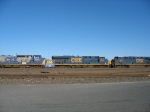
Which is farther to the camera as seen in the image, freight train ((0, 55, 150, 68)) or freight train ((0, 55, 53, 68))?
freight train ((0, 55, 150, 68))

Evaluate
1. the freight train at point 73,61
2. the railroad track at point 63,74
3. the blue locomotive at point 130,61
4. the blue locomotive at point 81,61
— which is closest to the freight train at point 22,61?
the freight train at point 73,61

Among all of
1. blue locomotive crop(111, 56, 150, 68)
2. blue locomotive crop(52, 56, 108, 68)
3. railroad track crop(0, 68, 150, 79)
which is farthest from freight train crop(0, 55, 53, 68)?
blue locomotive crop(111, 56, 150, 68)

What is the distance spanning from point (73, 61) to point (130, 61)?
1927 cm

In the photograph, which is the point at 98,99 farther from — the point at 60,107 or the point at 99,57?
the point at 99,57

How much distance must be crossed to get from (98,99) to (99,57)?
1974 inches

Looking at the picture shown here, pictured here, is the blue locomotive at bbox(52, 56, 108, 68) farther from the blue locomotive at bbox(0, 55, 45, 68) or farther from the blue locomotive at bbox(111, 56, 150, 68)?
the blue locomotive at bbox(0, 55, 45, 68)

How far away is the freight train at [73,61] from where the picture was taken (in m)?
51.1

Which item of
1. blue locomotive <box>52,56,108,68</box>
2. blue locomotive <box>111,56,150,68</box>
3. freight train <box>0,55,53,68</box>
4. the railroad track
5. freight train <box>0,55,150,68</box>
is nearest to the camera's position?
the railroad track

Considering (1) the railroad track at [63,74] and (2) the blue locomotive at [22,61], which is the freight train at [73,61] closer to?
(2) the blue locomotive at [22,61]

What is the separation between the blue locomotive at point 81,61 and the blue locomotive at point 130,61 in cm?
358

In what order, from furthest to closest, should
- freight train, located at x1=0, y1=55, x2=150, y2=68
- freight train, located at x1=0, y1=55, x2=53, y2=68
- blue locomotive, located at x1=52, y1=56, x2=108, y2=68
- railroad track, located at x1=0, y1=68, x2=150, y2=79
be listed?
blue locomotive, located at x1=52, y1=56, x2=108, y2=68, freight train, located at x1=0, y1=55, x2=150, y2=68, freight train, located at x1=0, y1=55, x2=53, y2=68, railroad track, located at x1=0, y1=68, x2=150, y2=79

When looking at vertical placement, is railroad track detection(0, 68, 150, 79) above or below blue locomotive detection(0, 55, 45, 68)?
below

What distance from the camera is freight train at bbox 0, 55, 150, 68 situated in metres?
51.1

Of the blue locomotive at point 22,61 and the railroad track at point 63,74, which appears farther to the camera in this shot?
the blue locomotive at point 22,61
